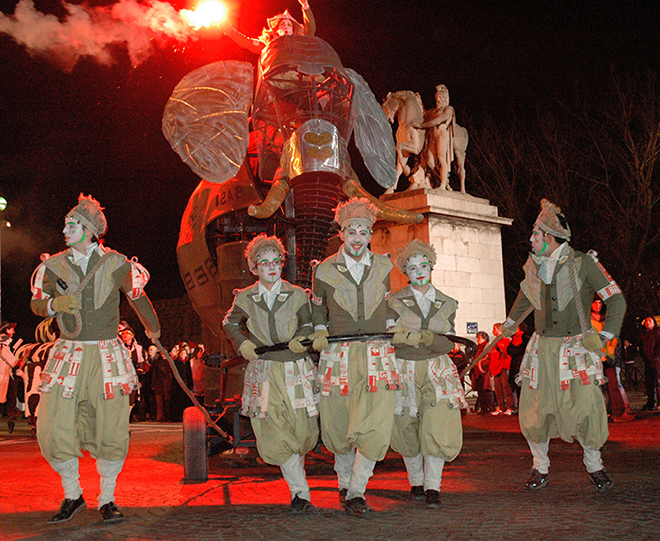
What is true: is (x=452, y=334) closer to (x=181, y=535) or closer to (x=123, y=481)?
(x=181, y=535)

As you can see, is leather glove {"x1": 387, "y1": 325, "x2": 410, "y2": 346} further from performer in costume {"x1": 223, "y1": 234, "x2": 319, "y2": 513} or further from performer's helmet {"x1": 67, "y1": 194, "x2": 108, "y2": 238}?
performer's helmet {"x1": 67, "y1": 194, "x2": 108, "y2": 238}

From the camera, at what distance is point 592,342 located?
530 centimetres

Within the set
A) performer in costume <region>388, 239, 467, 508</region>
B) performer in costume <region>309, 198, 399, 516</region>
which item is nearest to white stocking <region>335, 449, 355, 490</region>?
performer in costume <region>309, 198, 399, 516</region>

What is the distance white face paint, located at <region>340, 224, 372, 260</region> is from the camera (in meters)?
5.22

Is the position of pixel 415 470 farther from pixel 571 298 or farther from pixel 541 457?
pixel 571 298

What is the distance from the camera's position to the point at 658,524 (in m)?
4.19

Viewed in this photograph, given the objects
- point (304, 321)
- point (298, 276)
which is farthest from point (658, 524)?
point (298, 276)

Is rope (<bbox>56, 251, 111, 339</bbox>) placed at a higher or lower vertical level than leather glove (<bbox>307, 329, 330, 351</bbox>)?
higher

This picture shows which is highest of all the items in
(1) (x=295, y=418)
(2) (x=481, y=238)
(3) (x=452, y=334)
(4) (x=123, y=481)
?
(2) (x=481, y=238)

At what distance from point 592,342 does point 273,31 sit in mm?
4671

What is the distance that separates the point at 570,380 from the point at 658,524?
1.37 m

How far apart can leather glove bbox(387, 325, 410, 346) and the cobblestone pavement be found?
106cm

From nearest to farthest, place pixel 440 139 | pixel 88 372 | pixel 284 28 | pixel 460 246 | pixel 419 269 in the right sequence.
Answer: pixel 88 372, pixel 419 269, pixel 284 28, pixel 460 246, pixel 440 139

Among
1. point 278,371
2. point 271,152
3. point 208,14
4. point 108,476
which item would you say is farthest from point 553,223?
point 208,14
